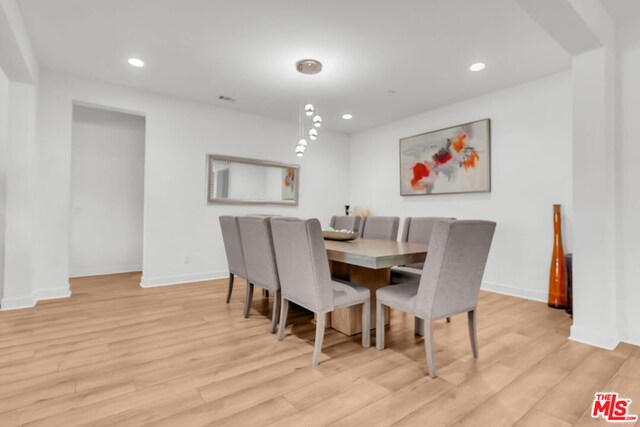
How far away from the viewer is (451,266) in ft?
5.80

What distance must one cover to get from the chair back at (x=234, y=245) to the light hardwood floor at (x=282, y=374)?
0.45 meters

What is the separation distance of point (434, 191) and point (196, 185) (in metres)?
3.35

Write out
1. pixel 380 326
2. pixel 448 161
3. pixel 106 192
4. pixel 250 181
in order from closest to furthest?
pixel 380 326 < pixel 448 161 < pixel 106 192 < pixel 250 181

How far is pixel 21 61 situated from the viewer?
265 cm

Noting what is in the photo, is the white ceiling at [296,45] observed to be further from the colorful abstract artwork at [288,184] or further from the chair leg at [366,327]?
the chair leg at [366,327]

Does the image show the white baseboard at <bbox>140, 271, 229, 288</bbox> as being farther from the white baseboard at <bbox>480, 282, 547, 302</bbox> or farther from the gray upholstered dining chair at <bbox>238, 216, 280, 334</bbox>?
the white baseboard at <bbox>480, 282, 547, 302</bbox>

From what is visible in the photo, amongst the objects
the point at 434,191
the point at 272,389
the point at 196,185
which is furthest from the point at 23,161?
the point at 434,191

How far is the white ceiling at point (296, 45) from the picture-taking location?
2.37 m

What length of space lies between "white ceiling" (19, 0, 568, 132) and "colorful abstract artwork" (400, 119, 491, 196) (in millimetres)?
497

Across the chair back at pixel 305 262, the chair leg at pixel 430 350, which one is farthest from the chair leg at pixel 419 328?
the chair back at pixel 305 262

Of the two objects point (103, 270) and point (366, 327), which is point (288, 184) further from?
point (366, 327)

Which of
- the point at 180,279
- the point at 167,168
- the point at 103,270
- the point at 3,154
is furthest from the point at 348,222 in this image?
the point at 103,270

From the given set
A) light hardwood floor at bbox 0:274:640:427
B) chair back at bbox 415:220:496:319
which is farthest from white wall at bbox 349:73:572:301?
chair back at bbox 415:220:496:319

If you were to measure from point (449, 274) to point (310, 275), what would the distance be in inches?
31.9
